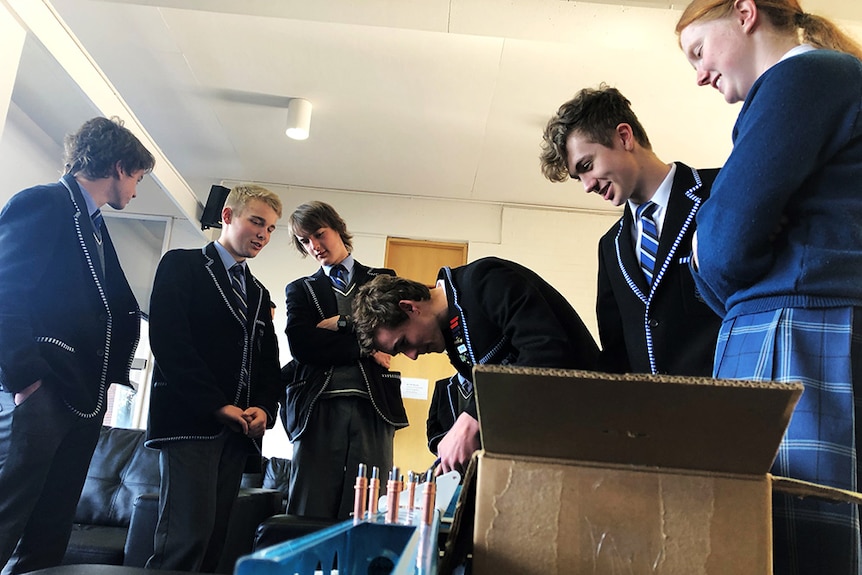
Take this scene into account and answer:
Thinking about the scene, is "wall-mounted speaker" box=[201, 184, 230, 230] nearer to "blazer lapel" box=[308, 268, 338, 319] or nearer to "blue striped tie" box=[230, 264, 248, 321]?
"blazer lapel" box=[308, 268, 338, 319]

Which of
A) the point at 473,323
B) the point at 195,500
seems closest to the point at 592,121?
the point at 473,323

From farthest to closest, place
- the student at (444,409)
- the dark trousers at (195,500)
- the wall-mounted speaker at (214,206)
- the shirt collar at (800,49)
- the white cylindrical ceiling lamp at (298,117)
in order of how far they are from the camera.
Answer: the wall-mounted speaker at (214,206)
the white cylindrical ceiling lamp at (298,117)
the student at (444,409)
the dark trousers at (195,500)
the shirt collar at (800,49)

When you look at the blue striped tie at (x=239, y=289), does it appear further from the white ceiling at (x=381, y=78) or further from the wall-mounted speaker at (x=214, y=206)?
the wall-mounted speaker at (x=214, y=206)

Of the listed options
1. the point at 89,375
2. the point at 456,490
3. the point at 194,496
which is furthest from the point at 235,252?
the point at 456,490

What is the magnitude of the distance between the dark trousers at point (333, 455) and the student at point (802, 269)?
1325 millimetres

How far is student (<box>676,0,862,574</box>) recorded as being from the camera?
65cm

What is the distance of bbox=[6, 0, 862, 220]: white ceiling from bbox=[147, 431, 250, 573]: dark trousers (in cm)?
159

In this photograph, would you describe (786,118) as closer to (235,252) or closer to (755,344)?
(755,344)

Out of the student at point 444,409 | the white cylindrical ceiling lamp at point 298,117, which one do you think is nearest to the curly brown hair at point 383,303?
the student at point 444,409

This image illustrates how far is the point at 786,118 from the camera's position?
718mm

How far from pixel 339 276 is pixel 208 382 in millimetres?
663

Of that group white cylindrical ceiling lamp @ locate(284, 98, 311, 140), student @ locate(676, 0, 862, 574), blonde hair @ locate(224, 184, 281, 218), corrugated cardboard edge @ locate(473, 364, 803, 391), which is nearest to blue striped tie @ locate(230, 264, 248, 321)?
blonde hair @ locate(224, 184, 281, 218)

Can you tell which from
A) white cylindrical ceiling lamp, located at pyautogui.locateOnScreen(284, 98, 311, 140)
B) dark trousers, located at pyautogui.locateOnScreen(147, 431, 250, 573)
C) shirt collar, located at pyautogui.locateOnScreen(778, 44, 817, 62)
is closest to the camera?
shirt collar, located at pyautogui.locateOnScreen(778, 44, 817, 62)

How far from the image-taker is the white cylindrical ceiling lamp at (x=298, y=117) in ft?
11.6
